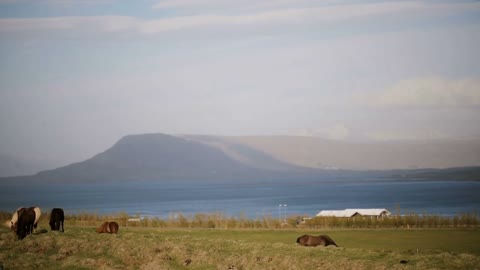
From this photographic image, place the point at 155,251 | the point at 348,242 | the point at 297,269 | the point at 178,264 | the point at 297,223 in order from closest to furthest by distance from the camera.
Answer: the point at 297,269, the point at 178,264, the point at 155,251, the point at 348,242, the point at 297,223

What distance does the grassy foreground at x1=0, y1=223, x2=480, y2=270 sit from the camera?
21.7 metres

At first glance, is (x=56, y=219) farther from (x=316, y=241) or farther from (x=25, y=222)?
(x=316, y=241)

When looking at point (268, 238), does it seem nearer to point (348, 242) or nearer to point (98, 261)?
point (348, 242)

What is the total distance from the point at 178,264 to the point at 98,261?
2.48 m

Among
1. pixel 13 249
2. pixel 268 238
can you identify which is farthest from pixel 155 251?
pixel 268 238

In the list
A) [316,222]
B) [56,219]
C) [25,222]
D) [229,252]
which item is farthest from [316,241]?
[316,222]

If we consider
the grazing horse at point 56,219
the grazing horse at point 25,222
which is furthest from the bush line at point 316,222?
the grazing horse at point 25,222

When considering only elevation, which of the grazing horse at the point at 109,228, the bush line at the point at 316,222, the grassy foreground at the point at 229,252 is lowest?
the grassy foreground at the point at 229,252

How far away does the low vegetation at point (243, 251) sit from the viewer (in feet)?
71.5

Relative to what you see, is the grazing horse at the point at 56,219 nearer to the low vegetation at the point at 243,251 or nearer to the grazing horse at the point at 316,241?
the low vegetation at the point at 243,251

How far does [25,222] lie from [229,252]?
924cm

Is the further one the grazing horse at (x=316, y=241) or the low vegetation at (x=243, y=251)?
the grazing horse at (x=316, y=241)

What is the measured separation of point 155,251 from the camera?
999 inches

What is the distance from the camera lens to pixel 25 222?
29.6 metres
